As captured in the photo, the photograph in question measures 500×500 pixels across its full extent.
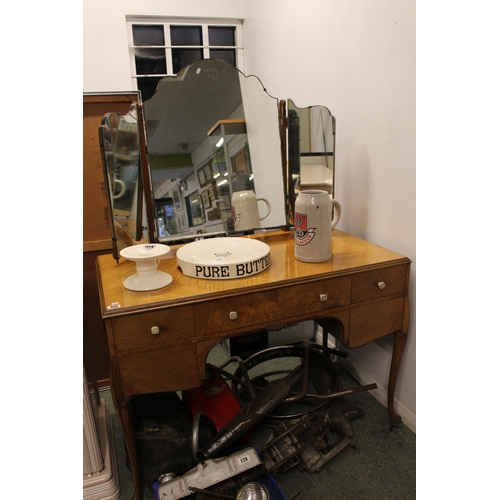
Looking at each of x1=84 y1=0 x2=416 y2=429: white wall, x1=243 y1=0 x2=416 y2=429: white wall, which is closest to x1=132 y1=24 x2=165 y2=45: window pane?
x1=84 y1=0 x2=416 y2=429: white wall

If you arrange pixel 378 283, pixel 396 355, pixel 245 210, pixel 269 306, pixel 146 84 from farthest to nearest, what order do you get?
pixel 146 84
pixel 245 210
pixel 396 355
pixel 378 283
pixel 269 306

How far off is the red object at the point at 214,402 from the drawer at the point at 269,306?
44 cm

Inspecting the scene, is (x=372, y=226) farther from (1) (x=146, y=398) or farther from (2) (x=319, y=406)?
(1) (x=146, y=398)

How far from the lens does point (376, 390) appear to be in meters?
1.62

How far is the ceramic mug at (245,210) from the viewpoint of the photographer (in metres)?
1.50

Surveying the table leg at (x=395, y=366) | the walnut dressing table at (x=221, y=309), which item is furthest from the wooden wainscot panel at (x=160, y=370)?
the table leg at (x=395, y=366)

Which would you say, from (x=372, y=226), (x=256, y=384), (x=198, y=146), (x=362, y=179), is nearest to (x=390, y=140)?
(x=362, y=179)

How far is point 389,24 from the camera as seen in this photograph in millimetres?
1269

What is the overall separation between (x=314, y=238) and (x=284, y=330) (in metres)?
0.92

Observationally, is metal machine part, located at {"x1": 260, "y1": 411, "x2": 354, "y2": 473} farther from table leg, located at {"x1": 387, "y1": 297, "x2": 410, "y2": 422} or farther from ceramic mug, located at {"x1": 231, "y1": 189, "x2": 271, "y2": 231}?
ceramic mug, located at {"x1": 231, "y1": 189, "x2": 271, "y2": 231}

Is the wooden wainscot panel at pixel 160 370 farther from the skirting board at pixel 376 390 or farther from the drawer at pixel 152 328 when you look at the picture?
the skirting board at pixel 376 390

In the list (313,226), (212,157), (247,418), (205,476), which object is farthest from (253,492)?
(212,157)

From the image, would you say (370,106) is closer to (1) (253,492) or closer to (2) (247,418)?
(2) (247,418)

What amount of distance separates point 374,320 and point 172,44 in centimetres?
225
